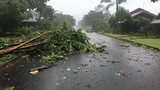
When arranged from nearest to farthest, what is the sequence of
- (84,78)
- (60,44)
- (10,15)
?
(84,78), (60,44), (10,15)

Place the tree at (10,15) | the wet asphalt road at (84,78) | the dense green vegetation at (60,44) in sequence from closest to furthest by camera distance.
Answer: the wet asphalt road at (84,78) → the dense green vegetation at (60,44) → the tree at (10,15)

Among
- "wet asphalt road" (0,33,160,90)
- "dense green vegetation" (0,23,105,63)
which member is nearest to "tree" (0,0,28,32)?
"dense green vegetation" (0,23,105,63)

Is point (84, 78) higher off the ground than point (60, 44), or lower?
lower

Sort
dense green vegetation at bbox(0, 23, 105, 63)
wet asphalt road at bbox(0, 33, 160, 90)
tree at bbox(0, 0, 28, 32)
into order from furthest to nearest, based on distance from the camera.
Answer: tree at bbox(0, 0, 28, 32), dense green vegetation at bbox(0, 23, 105, 63), wet asphalt road at bbox(0, 33, 160, 90)

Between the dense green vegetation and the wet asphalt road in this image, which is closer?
the wet asphalt road

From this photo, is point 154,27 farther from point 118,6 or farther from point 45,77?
point 45,77

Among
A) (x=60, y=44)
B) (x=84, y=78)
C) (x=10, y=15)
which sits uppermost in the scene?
(x=10, y=15)

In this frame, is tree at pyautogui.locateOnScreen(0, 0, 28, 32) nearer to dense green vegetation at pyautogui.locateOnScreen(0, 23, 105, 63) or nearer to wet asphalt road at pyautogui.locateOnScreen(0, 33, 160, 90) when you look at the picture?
dense green vegetation at pyautogui.locateOnScreen(0, 23, 105, 63)

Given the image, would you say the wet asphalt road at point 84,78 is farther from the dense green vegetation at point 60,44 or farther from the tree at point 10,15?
the tree at point 10,15

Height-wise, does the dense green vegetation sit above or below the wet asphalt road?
above

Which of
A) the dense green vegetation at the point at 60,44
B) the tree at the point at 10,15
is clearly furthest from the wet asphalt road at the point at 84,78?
the tree at the point at 10,15

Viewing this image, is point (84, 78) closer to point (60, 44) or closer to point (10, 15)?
point (60, 44)

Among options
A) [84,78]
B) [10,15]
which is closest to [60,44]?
[84,78]

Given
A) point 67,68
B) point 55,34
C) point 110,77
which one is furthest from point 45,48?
point 110,77
